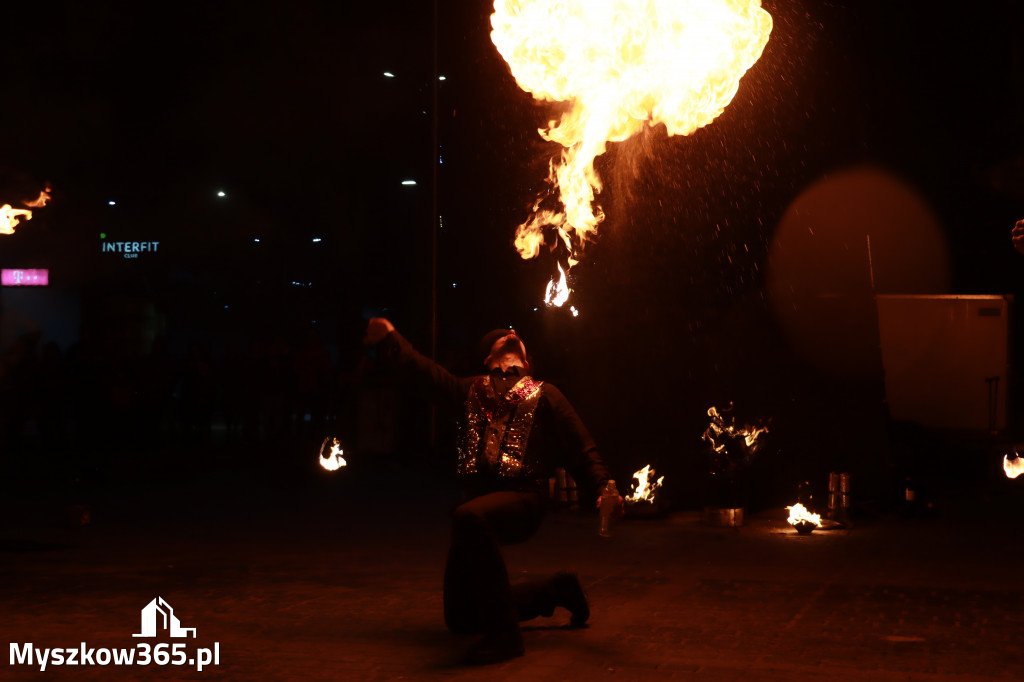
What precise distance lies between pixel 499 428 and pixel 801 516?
5.65 m

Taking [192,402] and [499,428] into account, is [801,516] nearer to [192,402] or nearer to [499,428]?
[499,428]

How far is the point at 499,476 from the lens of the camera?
6.19 meters

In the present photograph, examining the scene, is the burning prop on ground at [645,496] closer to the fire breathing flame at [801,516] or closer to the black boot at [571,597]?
the fire breathing flame at [801,516]

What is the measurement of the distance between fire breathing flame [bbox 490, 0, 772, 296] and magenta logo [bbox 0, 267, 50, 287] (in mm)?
20747

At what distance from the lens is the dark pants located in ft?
19.6

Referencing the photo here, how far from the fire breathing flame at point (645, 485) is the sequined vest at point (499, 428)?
5895mm

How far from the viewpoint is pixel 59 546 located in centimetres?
983

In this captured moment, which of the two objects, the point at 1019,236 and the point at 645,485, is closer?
the point at 1019,236

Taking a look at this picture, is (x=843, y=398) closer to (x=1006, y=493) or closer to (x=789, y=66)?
(x=1006, y=493)

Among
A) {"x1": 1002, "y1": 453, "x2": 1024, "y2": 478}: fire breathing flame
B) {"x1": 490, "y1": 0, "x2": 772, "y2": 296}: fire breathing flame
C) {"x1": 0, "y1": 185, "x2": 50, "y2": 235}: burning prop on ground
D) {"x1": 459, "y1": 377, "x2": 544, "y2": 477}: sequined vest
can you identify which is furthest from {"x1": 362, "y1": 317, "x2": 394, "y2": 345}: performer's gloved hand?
{"x1": 0, "y1": 185, "x2": 50, "y2": 235}: burning prop on ground

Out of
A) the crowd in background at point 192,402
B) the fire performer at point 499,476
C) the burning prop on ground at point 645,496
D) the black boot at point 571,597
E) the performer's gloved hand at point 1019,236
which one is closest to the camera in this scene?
the performer's gloved hand at point 1019,236

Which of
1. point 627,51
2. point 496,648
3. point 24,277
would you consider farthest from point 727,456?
point 24,277

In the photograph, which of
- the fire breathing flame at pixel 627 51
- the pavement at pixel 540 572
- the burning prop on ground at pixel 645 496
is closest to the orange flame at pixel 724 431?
the burning prop on ground at pixel 645 496

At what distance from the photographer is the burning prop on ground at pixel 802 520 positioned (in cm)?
1093
